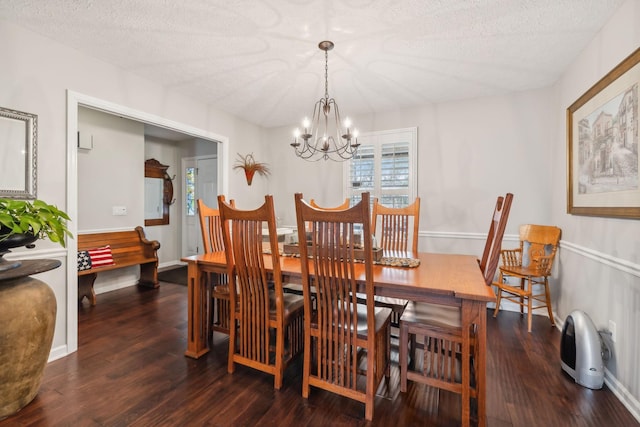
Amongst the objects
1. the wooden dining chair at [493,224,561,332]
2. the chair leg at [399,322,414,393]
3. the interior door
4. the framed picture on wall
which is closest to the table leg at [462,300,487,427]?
the chair leg at [399,322,414,393]

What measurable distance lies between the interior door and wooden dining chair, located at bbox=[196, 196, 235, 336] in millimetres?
3104

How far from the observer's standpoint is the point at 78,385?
A: 75.8 inches

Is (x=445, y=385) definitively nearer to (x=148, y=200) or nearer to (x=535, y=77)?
(x=535, y=77)

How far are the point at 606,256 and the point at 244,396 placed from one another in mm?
2633

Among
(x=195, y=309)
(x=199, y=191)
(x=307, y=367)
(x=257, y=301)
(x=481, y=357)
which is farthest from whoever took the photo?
(x=199, y=191)

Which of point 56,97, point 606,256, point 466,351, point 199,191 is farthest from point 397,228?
point 199,191

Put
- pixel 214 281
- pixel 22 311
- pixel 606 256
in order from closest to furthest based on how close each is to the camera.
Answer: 1. pixel 22 311
2. pixel 606 256
3. pixel 214 281

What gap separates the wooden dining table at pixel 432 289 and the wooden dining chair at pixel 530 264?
107cm

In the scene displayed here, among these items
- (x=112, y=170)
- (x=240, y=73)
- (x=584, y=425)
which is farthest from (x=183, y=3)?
(x=584, y=425)

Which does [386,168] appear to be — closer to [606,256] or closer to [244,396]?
[606,256]

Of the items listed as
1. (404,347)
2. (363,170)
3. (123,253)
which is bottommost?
(404,347)

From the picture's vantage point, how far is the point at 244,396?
1.82m

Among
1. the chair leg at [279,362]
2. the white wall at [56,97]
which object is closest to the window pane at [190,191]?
the white wall at [56,97]

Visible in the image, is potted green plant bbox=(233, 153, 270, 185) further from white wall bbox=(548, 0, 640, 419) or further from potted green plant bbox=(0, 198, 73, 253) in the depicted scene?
white wall bbox=(548, 0, 640, 419)
